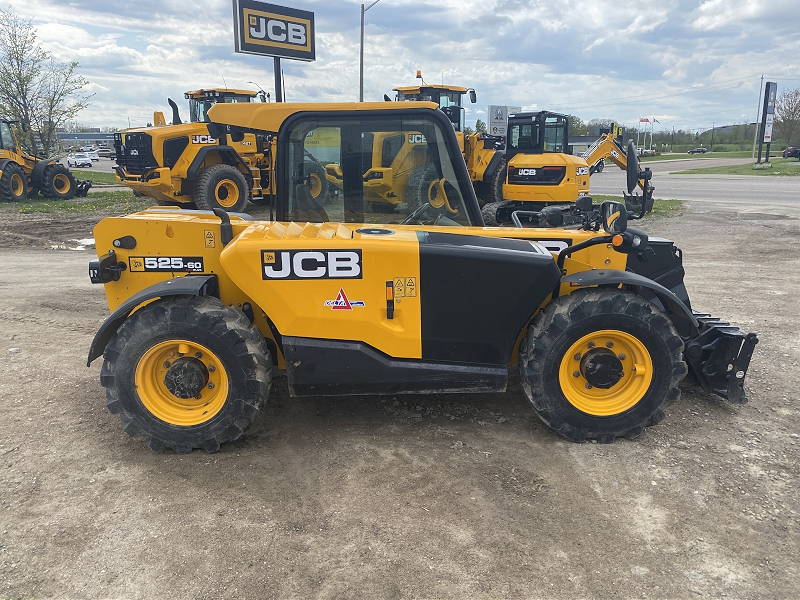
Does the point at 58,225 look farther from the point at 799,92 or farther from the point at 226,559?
the point at 799,92

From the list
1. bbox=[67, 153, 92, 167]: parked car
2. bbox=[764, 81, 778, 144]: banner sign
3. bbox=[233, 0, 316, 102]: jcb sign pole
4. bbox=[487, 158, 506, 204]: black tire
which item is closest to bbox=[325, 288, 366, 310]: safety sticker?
bbox=[487, 158, 506, 204]: black tire

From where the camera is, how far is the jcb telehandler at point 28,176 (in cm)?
1870

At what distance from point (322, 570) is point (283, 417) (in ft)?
5.41

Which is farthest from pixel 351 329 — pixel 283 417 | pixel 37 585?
pixel 37 585

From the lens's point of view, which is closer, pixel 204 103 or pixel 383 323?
pixel 383 323

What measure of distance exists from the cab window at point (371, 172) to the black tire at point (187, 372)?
1.11 m

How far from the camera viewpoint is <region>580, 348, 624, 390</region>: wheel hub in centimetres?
379

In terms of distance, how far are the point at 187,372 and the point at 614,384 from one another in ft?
8.77

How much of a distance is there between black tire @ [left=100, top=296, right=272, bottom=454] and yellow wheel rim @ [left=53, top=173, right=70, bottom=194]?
1941 cm

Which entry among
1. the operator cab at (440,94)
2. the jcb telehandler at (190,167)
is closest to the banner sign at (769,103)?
the operator cab at (440,94)

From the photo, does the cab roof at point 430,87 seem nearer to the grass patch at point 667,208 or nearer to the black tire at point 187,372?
the grass patch at point 667,208

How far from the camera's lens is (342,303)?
366cm

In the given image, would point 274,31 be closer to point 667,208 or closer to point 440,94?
point 440,94

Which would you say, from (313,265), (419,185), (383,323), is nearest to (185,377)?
(313,265)
